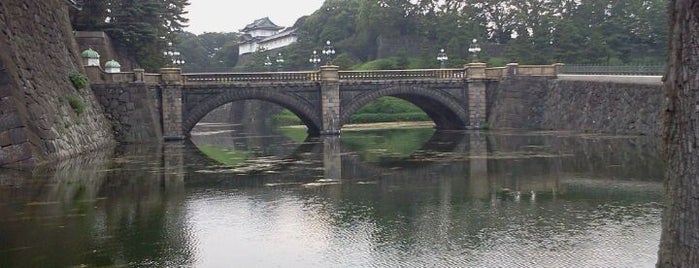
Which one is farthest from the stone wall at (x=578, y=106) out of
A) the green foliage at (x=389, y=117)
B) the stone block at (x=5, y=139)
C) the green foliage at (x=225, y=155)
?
the stone block at (x=5, y=139)

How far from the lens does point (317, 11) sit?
96625mm

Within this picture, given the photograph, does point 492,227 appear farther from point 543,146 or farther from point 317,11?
point 317,11

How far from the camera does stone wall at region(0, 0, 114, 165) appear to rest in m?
24.4

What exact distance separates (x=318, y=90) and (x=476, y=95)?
1118 cm

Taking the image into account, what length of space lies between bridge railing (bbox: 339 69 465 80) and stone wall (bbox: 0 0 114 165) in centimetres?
1694

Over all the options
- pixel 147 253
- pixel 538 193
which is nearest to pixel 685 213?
pixel 147 253

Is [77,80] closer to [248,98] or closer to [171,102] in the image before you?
[171,102]

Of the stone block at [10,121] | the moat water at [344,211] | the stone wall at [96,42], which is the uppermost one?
the stone wall at [96,42]

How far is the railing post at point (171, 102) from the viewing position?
143 feet

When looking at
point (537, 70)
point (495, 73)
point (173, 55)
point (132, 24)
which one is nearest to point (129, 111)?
point (132, 24)

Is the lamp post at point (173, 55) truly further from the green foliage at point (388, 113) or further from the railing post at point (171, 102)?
the green foliage at point (388, 113)

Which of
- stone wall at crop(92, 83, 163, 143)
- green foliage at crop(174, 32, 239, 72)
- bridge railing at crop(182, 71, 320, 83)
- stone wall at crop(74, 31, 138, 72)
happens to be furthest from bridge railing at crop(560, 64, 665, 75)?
green foliage at crop(174, 32, 239, 72)

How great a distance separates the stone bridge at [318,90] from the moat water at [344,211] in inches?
597

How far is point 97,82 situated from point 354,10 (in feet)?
180
